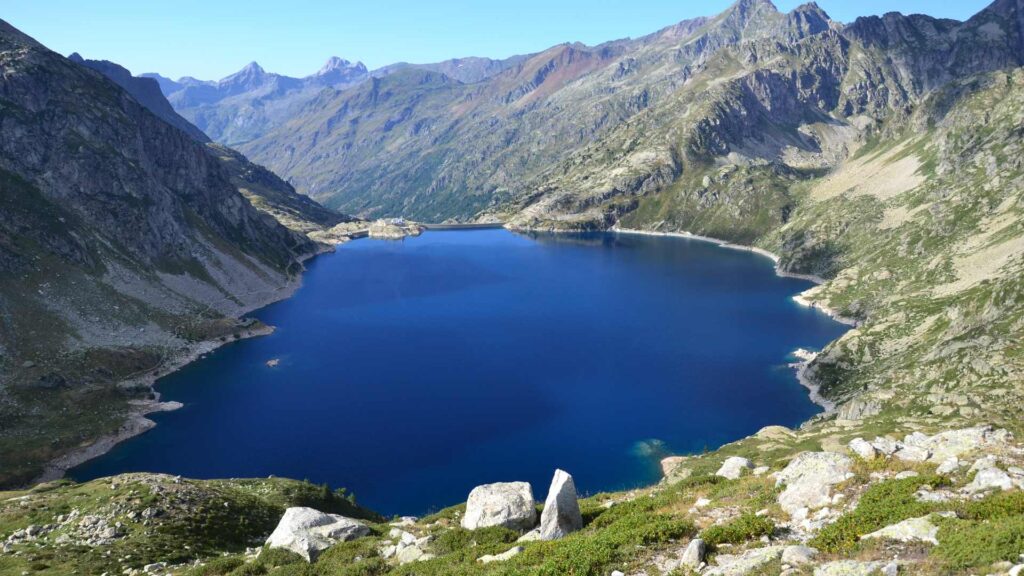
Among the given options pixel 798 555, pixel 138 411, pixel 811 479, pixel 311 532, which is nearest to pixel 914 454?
pixel 811 479

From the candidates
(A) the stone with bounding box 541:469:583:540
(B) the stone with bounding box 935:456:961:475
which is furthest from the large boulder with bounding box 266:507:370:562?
(B) the stone with bounding box 935:456:961:475

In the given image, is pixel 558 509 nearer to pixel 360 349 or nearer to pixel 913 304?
pixel 360 349

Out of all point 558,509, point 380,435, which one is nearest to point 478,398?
point 380,435

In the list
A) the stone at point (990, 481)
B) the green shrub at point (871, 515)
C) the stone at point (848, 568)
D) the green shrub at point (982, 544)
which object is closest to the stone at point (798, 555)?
the green shrub at point (871, 515)

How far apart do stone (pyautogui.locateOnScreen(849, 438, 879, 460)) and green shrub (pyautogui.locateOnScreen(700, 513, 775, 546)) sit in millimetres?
10293

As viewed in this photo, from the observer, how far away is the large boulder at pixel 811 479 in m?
28.7

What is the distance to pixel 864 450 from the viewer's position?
33.5 meters

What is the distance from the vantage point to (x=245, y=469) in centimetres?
10494

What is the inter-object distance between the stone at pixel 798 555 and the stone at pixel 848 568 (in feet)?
3.65

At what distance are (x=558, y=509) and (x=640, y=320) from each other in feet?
551

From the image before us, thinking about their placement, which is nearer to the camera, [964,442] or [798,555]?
[798,555]

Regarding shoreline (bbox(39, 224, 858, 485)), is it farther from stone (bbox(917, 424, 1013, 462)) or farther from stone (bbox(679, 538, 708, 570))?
stone (bbox(679, 538, 708, 570))

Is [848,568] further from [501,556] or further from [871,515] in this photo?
[501,556]

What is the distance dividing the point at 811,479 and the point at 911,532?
8.20 m
